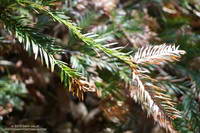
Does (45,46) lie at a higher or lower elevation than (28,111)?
higher

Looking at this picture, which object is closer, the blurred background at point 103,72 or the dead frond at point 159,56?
the dead frond at point 159,56

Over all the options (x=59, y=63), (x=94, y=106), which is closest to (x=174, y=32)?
(x=94, y=106)

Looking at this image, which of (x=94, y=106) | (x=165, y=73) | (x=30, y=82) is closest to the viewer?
(x=165, y=73)

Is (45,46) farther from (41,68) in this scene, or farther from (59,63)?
(41,68)

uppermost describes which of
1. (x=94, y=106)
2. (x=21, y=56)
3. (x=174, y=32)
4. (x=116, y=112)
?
(x=174, y=32)

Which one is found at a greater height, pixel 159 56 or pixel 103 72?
pixel 159 56

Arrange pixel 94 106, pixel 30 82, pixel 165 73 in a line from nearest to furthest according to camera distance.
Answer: pixel 165 73 < pixel 30 82 < pixel 94 106

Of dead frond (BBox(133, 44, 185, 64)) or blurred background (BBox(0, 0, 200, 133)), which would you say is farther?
blurred background (BBox(0, 0, 200, 133))

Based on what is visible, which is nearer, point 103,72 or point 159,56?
point 159,56
